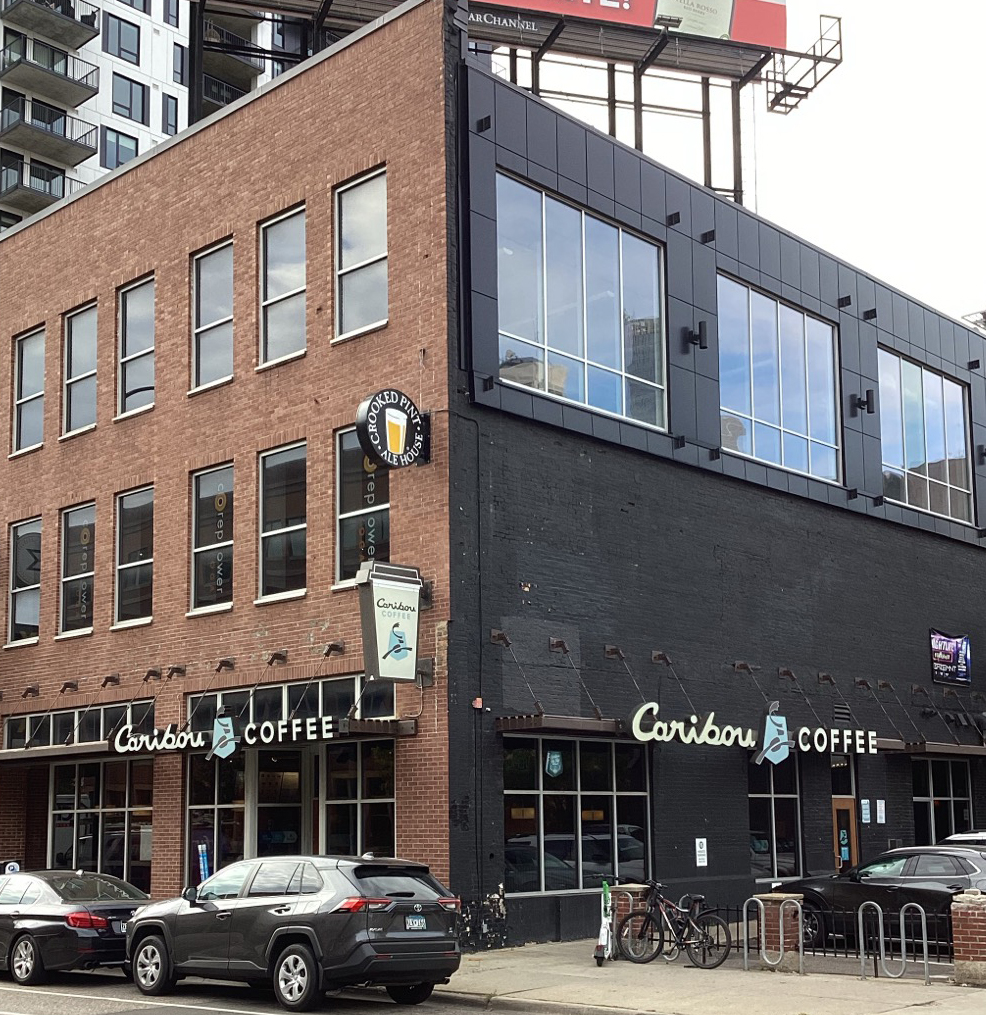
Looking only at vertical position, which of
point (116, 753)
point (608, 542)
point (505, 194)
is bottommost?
point (116, 753)

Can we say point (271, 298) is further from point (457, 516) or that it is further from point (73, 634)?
point (73, 634)

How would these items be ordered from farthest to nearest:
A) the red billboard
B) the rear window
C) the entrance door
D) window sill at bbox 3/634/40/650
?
the red billboard → window sill at bbox 3/634/40/650 → the entrance door → the rear window

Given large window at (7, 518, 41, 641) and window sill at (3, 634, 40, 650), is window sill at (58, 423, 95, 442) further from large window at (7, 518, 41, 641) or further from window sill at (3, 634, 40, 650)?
window sill at (3, 634, 40, 650)

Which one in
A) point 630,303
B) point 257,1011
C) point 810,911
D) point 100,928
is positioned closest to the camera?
point 257,1011

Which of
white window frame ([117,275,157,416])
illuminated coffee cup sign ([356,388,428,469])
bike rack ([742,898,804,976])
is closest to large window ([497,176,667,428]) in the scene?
illuminated coffee cup sign ([356,388,428,469])

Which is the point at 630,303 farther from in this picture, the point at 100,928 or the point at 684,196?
the point at 100,928

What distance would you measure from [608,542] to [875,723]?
8431mm

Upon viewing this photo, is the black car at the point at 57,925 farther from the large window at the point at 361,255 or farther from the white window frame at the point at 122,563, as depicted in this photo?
the large window at the point at 361,255

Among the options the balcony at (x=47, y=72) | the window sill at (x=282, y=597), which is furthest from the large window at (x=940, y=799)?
the balcony at (x=47, y=72)

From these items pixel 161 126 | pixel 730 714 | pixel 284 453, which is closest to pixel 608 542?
pixel 730 714

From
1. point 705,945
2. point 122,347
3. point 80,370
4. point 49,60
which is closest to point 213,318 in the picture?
point 122,347

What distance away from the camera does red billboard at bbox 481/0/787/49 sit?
29.8 m

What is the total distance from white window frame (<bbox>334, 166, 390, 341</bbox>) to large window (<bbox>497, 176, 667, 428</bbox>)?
1784 millimetres

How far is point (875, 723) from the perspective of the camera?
2869cm
